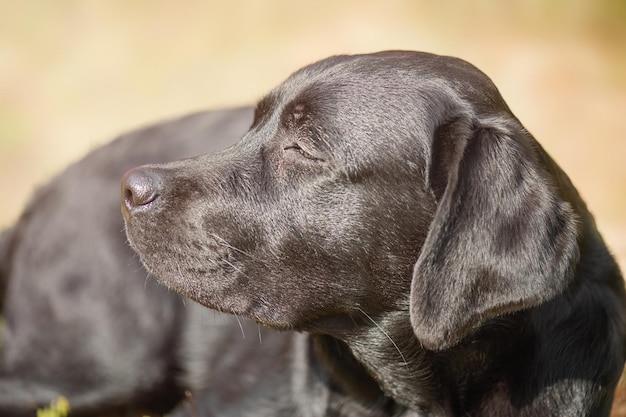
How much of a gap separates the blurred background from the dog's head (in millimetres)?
4748

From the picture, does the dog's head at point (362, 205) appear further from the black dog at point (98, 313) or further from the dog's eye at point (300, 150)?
the black dog at point (98, 313)

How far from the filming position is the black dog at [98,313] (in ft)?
13.6

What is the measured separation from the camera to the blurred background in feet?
25.6

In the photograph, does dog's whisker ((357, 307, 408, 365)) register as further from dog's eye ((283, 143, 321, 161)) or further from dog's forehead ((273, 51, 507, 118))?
dog's forehead ((273, 51, 507, 118))

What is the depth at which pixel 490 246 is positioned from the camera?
2576 mm

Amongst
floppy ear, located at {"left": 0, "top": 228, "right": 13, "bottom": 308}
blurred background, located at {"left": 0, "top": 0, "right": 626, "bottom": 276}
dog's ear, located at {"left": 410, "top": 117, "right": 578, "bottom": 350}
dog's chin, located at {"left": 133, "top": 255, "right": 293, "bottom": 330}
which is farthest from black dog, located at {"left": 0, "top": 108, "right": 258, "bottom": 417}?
blurred background, located at {"left": 0, "top": 0, "right": 626, "bottom": 276}

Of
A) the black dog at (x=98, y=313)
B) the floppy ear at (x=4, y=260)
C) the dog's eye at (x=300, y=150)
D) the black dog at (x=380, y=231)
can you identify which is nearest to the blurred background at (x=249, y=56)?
the floppy ear at (x=4, y=260)

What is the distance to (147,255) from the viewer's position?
2.93 metres

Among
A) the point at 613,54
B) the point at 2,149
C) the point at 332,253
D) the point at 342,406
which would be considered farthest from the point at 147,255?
the point at 613,54

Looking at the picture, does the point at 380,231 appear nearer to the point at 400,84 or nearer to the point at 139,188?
the point at 400,84

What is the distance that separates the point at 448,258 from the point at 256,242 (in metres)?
0.63

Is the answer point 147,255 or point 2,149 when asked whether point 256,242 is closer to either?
point 147,255

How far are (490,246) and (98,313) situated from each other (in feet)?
7.25

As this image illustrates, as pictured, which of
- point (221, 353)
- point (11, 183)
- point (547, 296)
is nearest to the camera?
point (547, 296)
